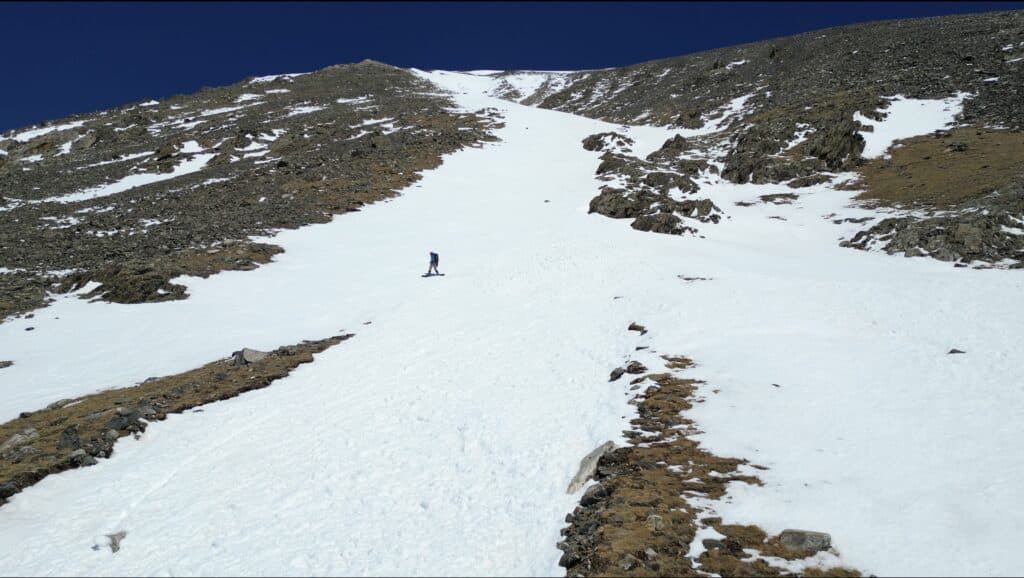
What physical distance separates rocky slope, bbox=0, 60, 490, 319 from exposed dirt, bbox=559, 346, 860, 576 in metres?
26.2

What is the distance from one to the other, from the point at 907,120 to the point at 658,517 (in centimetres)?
6030

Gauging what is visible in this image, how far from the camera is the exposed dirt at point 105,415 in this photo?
1238 cm

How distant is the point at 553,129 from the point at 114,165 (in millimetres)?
55237

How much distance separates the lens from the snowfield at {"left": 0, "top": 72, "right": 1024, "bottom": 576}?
29.9 ft

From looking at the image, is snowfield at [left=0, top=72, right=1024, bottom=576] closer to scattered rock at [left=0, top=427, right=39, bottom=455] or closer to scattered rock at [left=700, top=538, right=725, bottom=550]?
scattered rock at [left=700, top=538, right=725, bottom=550]

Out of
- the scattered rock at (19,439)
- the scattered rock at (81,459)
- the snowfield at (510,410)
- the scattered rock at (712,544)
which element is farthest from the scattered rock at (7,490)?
the scattered rock at (712,544)

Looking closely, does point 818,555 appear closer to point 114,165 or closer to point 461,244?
point 461,244

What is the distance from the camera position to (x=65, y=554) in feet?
30.9

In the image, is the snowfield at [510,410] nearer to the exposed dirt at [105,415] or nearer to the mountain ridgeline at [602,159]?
the exposed dirt at [105,415]

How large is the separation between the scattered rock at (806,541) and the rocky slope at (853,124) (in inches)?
944

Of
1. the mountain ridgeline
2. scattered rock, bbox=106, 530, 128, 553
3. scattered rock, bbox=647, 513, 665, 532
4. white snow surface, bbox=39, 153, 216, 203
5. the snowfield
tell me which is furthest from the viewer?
white snow surface, bbox=39, 153, 216, 203

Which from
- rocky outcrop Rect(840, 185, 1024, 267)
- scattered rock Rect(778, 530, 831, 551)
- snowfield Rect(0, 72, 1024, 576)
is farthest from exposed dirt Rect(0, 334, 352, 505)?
rocky outcrop Rect(840, 185, 1024, 267)

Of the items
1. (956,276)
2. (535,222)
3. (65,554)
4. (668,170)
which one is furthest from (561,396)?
(668,170)

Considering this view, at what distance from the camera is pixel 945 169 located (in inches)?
1526
